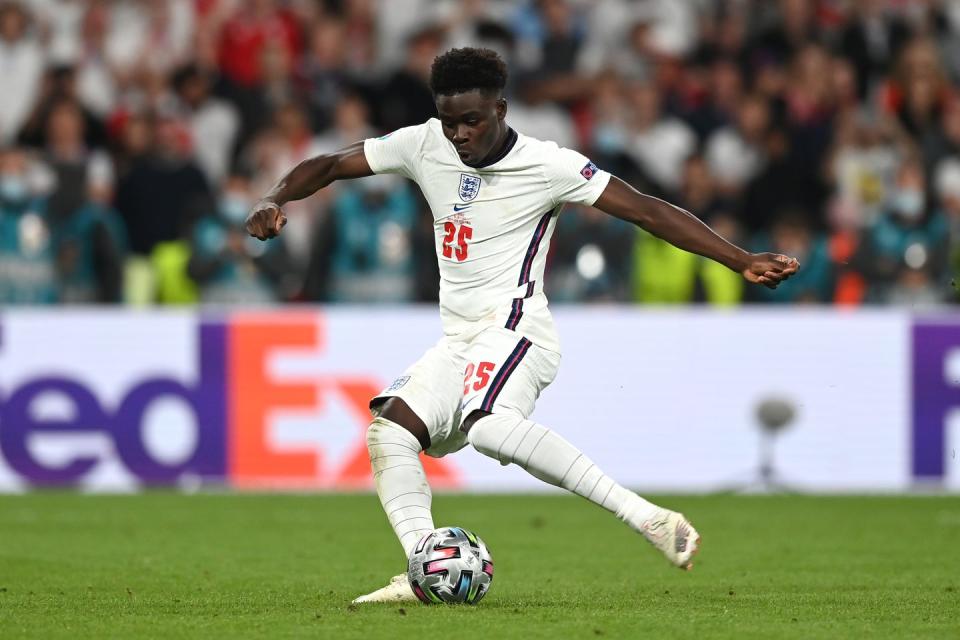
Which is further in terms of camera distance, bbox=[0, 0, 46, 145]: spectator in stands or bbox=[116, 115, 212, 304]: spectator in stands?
bbox=[0, 0, 46, 145]: spectator in stands

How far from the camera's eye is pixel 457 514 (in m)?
11.6

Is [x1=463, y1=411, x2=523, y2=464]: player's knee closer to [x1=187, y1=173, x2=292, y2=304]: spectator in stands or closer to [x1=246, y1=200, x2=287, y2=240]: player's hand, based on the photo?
[x1=246, y1=200, x2=287, y2=240]: player's hand

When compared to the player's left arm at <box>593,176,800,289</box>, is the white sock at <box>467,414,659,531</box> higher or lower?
lower

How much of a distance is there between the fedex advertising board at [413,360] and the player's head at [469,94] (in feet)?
21.8

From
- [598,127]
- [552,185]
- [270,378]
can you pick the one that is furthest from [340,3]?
[552,185]

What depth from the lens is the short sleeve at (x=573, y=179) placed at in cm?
693

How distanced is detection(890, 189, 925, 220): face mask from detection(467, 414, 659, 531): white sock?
29.3 ft

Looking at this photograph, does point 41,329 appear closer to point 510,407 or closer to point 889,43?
point 510,407

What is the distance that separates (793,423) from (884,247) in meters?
2.22

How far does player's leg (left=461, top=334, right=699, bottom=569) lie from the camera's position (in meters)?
6.54

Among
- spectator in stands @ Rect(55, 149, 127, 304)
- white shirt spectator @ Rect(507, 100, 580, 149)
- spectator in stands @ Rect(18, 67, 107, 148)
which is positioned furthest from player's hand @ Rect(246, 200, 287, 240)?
white shirt spectator @ Rect(507, 100, 580, 149)

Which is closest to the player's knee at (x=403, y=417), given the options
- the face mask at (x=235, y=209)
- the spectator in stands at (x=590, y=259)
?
the spectator in stands at (x=590, y=259)

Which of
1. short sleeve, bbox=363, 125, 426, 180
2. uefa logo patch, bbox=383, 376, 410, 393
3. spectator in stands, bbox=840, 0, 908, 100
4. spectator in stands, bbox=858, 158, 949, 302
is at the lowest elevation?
uefa logo patch, bbox=383, 376, 410, 393

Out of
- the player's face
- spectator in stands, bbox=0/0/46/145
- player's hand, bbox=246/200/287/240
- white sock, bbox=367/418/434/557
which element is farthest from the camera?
spectator in stands, bbox=0/0/46/145
